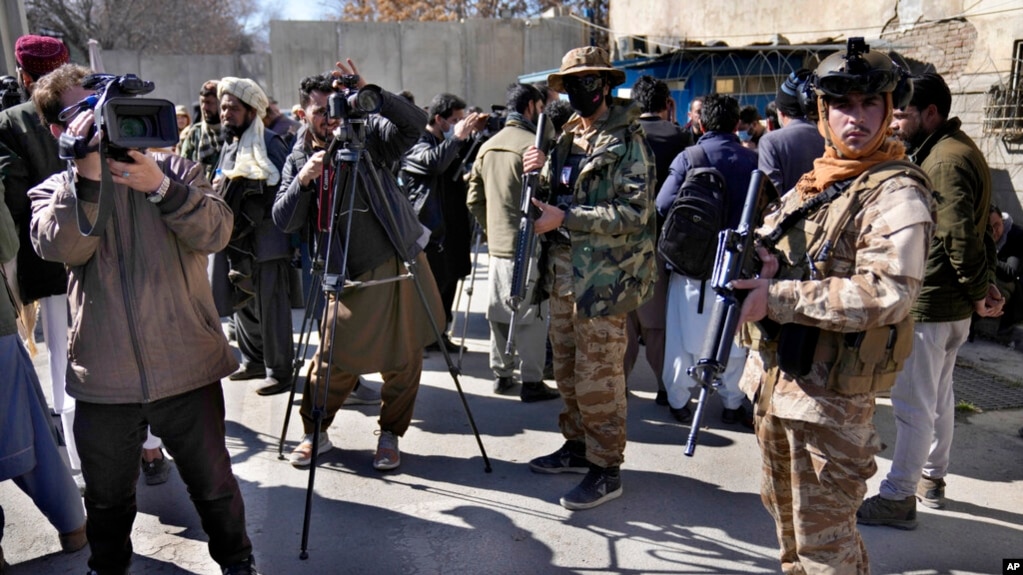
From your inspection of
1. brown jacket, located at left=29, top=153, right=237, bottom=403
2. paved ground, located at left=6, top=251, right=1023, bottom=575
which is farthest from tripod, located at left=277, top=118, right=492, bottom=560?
brown jacket, located at left=29, top=153, right=237, bottom=403

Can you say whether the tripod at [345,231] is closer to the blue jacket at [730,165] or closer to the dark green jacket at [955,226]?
the blue jacket at [730,165]

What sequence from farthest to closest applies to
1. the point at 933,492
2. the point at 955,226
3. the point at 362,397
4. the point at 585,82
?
the point at 362,397 → the point at 933,492 → the point at 585,82 → the point at 955,226

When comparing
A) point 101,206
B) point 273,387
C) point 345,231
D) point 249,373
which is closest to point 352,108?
point 345,231

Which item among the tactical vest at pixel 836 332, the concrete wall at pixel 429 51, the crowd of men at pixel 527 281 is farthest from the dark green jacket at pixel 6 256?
the concrete wall at pixel 429 51

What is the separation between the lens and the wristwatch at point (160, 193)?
252 centimetres

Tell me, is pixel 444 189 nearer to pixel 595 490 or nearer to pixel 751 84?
pixel 595 490

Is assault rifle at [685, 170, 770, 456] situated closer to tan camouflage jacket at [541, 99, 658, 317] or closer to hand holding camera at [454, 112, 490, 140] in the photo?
tan camouflage jacket at [541, 99, 658, 317]

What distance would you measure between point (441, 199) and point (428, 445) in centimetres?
217

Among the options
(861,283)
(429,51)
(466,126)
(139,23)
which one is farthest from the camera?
(139,23)

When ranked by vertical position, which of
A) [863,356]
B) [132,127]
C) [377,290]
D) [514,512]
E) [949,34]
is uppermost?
[949,34]

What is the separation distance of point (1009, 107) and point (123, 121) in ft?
22.7

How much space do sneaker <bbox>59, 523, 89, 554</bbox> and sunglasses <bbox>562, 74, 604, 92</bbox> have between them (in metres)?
2.90

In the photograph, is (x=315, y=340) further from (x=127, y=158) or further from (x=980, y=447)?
(x=980, y=447)

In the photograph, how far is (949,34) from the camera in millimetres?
7531
